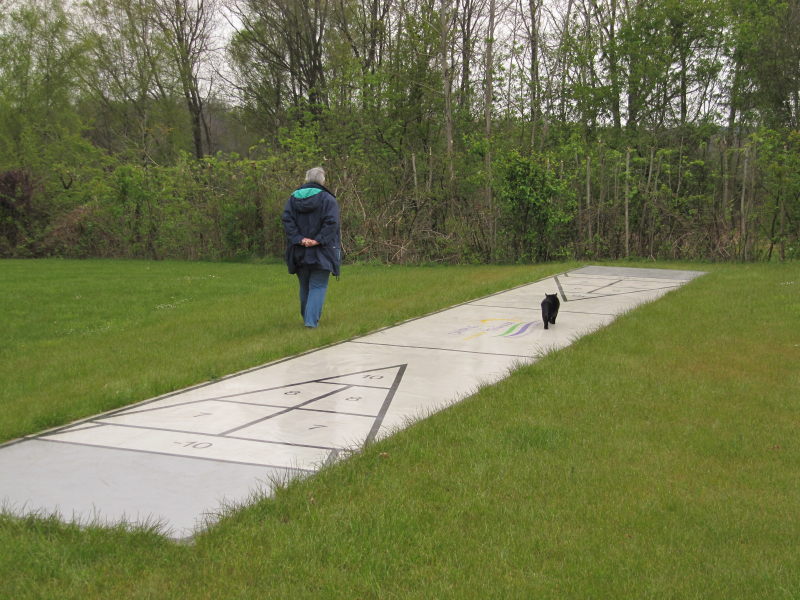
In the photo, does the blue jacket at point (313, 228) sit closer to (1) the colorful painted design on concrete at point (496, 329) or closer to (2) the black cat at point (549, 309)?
(1) the colorful painted design on concrete at point (496, 329)

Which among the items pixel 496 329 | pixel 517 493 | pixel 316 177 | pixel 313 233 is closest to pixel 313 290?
pixel 313 233

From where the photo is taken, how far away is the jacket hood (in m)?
9.09

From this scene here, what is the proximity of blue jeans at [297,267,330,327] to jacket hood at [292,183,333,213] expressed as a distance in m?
0.73

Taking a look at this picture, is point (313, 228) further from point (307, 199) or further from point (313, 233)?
point (307, 199)

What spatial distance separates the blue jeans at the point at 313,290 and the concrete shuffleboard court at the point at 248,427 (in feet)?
2.92

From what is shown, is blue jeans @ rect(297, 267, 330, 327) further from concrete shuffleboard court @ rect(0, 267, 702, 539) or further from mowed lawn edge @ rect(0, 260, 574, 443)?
concrete shuffleboard court @ rect(0, 267, 702, 539)

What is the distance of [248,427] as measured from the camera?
5309mm

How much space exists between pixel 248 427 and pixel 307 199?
4.34m

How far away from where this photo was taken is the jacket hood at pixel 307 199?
9.09 m

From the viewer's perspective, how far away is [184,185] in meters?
22.4

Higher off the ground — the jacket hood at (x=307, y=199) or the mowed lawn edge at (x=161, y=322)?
the jacket hood at (x=307, y=199)

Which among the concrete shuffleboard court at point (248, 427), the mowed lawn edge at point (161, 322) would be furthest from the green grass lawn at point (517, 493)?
the concrete shuffleboard court at point (248, 427)

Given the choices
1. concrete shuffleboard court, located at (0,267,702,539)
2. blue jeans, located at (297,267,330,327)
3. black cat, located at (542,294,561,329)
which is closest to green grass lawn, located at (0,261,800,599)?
concrete shuffleboard court, located at (0,267,702,539)

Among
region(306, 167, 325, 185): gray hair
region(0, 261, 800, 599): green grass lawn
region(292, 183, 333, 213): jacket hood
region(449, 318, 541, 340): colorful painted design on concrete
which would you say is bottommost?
region(0, 261, 800, 599): green grass lawn
